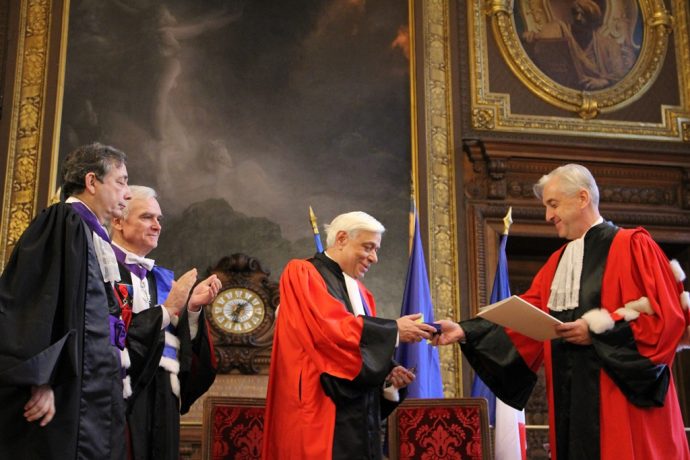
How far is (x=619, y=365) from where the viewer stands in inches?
154

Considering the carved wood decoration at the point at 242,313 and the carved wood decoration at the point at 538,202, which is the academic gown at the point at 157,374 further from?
the carved wood decoration at the point at 538,202

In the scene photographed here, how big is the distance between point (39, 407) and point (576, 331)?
93.9 inches

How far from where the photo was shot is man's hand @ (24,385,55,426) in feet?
9.78

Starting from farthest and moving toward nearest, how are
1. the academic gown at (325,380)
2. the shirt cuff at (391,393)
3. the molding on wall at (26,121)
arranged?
the molding on wall at (26,121) → the shirt cuff at (391,393) → the academic gown at (325,380)

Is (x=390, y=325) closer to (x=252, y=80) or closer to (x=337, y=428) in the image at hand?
(x=337, y=428)

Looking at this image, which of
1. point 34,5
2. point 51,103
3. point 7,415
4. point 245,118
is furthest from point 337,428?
point 34,5

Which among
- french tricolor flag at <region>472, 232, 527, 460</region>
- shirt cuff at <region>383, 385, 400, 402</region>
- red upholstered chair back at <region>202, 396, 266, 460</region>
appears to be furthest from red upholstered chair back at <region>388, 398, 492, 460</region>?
french tricolor flag at <region>472, 232, 527, 460</region>

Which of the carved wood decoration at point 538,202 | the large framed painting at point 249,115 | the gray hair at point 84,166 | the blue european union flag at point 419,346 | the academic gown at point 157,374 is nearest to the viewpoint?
the gray hair at point 84,166

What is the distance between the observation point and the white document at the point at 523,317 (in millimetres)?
3898

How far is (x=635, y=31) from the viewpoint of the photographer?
27.9 ft

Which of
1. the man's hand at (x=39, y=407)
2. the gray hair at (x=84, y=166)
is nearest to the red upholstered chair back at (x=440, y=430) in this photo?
the gray hair at (x=84, y=166)

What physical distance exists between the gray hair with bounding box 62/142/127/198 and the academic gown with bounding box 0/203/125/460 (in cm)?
25

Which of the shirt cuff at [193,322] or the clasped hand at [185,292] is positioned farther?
the shirt cuff at [193,322]

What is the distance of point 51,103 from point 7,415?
4.93 metres
